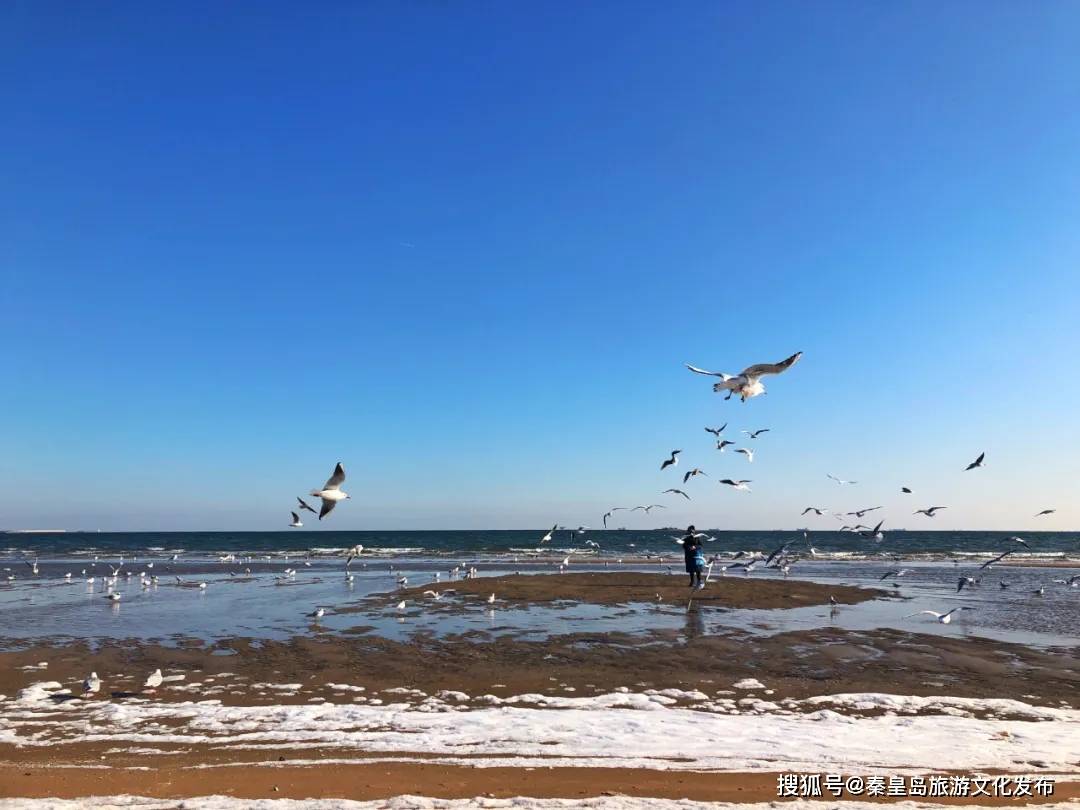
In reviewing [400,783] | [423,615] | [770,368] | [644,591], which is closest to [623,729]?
[400,783]

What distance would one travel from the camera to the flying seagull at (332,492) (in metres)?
12.0

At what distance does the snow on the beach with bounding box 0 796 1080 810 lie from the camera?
6.34m

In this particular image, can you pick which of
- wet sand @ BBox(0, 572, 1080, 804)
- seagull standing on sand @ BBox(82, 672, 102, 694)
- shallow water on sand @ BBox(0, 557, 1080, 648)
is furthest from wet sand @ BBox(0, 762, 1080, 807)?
shallow water on sand @ BBox(0, 557, 1080, 648)

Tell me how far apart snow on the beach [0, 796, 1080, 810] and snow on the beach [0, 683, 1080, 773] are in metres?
1.03

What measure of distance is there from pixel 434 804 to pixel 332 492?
6.89m

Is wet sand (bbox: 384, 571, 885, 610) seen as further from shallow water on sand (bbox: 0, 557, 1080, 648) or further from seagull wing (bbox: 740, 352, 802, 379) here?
seagull wing (bbox: 740, 352, 802, 379)

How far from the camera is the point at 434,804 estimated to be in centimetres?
644

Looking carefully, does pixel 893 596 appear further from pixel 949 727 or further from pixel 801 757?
pixel 801 757

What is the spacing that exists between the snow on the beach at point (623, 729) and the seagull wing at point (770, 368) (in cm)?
514

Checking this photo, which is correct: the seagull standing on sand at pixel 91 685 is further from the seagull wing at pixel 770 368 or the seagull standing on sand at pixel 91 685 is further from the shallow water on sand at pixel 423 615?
the seagull wing at pixel 770 368

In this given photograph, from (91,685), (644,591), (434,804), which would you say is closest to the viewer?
(434,804)

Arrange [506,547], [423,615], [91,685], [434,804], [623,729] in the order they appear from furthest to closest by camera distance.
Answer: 1. [506,547]
2. [423,615]
3. [91,685]
4. [623,729]
5. [434,804]

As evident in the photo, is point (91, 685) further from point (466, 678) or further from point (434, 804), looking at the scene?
point (434, 804)

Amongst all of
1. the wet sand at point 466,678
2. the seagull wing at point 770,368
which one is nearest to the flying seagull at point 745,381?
the seagull wing at point 770,368
